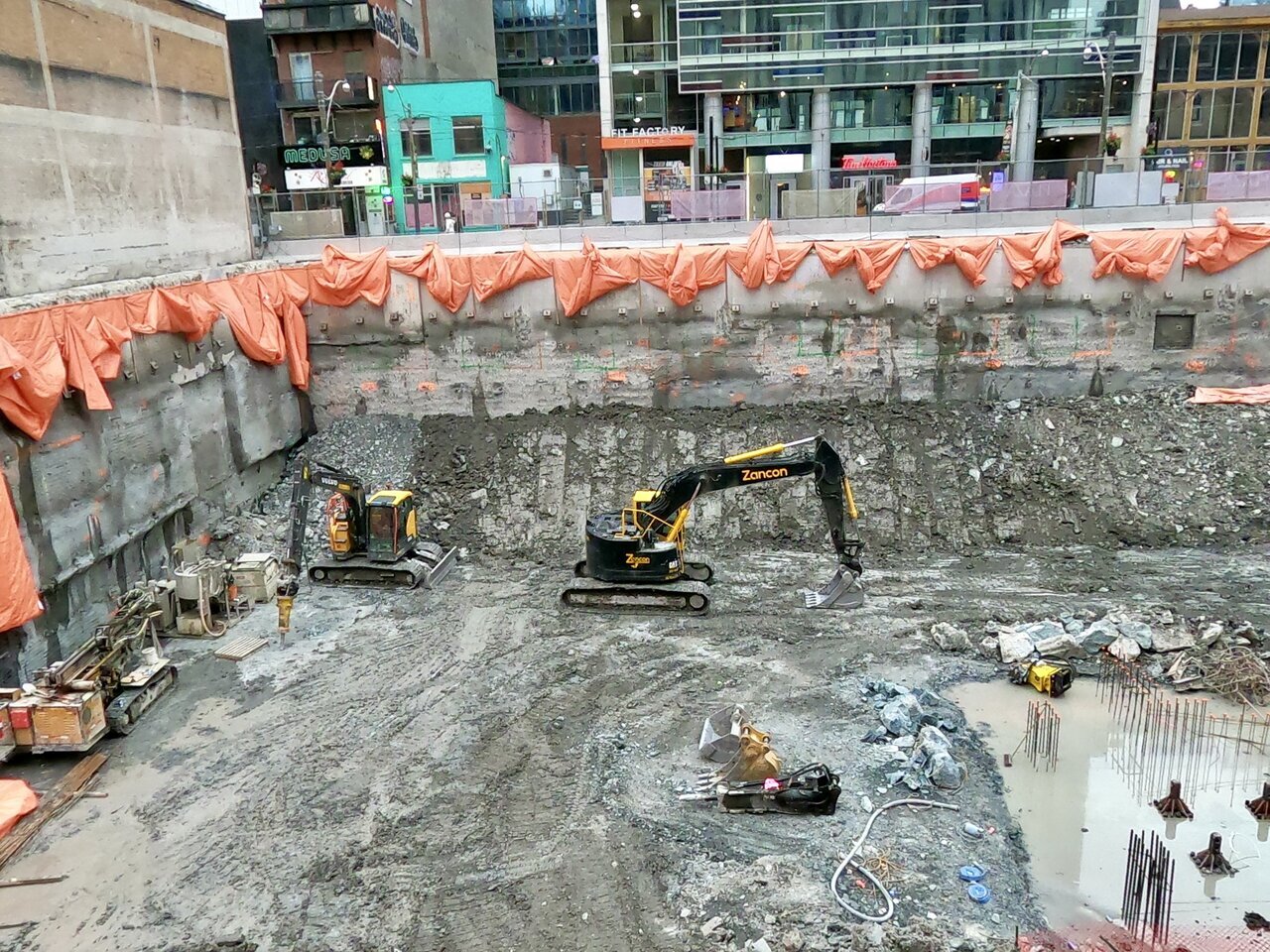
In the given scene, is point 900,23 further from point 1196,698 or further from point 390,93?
point 1196,698

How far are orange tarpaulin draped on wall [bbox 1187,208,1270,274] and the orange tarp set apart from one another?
2430 millimetres

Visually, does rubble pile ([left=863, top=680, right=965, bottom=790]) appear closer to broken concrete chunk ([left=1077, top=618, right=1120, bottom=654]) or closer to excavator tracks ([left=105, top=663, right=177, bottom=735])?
broken concrete chunk ([left=1077, top=618, right=1120, bottom=654])

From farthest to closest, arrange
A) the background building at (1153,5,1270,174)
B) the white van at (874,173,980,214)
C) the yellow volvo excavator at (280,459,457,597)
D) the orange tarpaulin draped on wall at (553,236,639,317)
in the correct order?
the background building at (1153,5,1270,174)
the white van at (874,173,980,214)
the orange tarpaulin draped on wall at (553,236,639,317)
the yellow volvo excavator at (280,459,457,597)

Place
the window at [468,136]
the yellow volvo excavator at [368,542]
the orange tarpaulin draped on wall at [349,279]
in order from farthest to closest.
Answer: the window at [468,136] → the orange tarpaulin draped on wall at [349,279] → the yellow volvo excavator at [368,542]

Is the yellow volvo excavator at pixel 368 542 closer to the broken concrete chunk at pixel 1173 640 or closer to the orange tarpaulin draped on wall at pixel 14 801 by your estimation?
the orange tarpaulin draped on wall at pixel 14 801

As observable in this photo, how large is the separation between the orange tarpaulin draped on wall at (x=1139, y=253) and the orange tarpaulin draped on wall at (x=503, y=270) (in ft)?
37.0

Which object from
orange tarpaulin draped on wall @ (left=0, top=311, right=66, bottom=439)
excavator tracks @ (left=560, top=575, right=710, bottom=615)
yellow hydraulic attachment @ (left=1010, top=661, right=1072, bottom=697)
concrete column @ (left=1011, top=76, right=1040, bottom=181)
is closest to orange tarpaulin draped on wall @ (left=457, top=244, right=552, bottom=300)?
excavator tracks @ (left=560, top=575, right=710, bottom=615)

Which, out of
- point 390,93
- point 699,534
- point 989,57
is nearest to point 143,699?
point 699,534

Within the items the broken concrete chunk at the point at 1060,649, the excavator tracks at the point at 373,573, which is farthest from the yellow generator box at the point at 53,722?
the broken concrete chunk at the point at 1060,649

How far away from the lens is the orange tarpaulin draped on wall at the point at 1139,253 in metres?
19.2

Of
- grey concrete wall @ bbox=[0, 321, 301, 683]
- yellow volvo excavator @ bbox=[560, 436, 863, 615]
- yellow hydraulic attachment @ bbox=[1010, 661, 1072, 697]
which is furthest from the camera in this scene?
yellow volvo excavator @ bbox=[560, 436, 863, 615]

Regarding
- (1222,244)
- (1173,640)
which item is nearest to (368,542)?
(1173,640)

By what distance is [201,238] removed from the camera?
20297 millimetres

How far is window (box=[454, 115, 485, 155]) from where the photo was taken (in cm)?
3850
